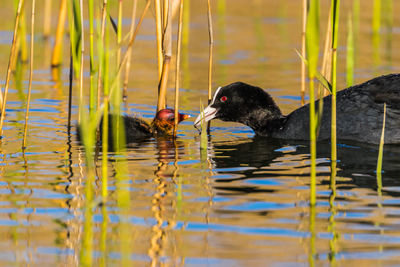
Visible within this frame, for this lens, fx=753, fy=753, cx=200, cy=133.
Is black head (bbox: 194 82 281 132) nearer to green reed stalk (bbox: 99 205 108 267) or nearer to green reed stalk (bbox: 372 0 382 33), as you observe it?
green reed stalk (bbox: 99 205 108 267)

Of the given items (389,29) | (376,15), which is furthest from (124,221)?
(389,29)

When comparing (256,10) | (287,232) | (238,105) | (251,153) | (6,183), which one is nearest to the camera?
(287,232)

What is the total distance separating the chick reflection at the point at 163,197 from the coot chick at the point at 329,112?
0.45 m

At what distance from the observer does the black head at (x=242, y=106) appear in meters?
7.75

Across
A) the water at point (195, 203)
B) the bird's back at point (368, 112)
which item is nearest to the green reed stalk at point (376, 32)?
the water at point (195, 203)

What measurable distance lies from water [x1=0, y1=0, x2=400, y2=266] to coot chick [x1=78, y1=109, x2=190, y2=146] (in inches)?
6.9

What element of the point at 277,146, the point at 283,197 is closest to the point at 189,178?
the point at 283,197

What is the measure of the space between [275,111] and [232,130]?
64cm

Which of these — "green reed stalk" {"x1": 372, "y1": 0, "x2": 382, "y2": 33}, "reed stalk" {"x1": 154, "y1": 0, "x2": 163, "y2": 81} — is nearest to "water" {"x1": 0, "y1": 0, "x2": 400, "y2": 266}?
"reed stalk" {"x1": 154, "y1": 0, "x2": 163, "y2": 81}

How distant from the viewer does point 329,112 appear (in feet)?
23.4

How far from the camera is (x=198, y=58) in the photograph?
1320cm

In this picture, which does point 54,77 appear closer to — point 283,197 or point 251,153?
point 251,153

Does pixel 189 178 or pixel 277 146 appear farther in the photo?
pixel 277 146

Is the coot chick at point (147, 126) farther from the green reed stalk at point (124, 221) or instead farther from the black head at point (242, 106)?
the green reed stalk at point (124, 221)
